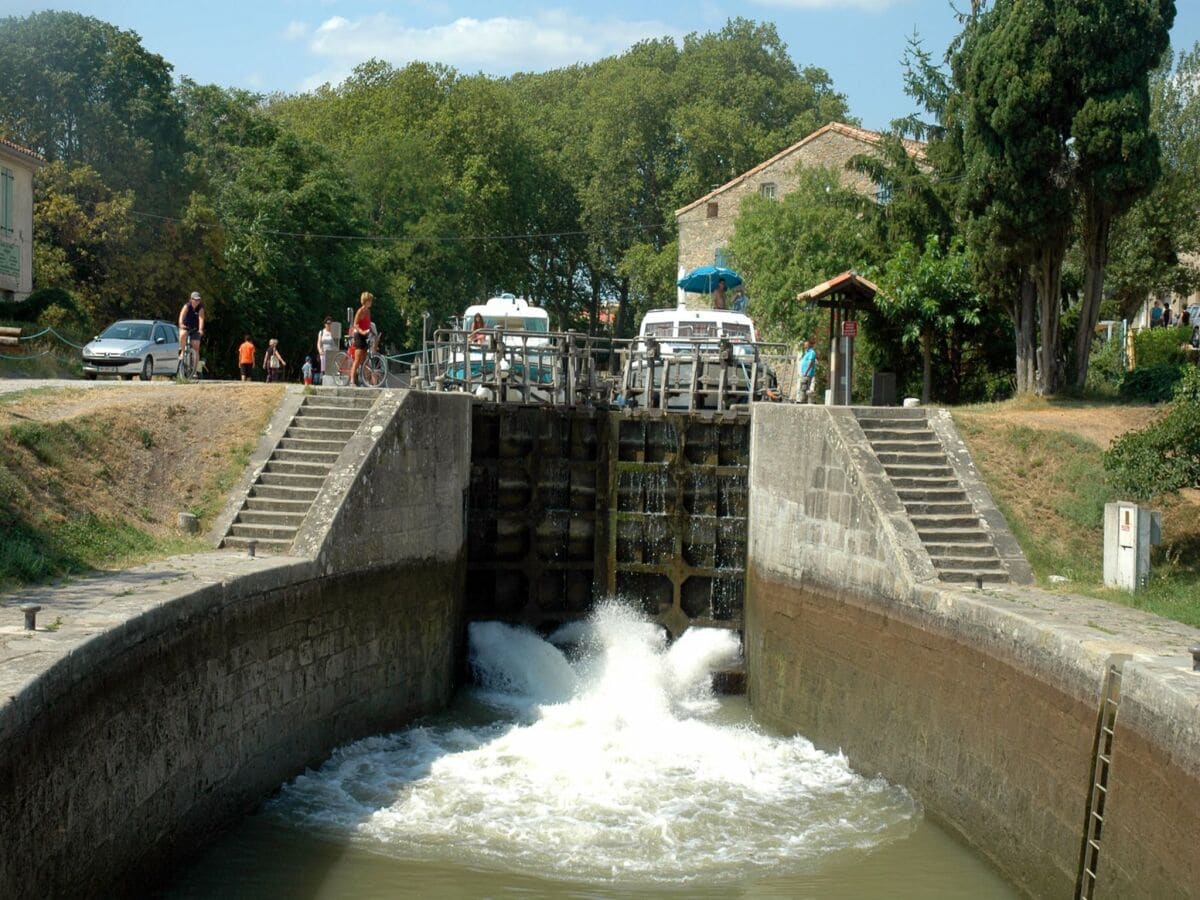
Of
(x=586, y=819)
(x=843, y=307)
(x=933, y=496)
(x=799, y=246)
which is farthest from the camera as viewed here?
(x=799, y=246)

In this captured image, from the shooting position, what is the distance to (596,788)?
43.5 ft

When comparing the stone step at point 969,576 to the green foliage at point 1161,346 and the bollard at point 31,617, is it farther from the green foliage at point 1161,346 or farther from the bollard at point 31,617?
the green foliage at point 1161,346

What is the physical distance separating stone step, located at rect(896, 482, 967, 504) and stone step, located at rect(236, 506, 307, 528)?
6439 millimetres

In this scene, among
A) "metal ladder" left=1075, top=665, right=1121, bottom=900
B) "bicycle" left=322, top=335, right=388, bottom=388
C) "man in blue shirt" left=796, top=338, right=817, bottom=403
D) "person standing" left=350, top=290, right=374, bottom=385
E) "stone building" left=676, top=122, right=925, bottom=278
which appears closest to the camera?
"metal ladder" left=1075, top=665, right=1121, bottom=900

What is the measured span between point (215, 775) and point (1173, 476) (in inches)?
380

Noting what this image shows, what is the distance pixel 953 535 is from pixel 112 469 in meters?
8.97

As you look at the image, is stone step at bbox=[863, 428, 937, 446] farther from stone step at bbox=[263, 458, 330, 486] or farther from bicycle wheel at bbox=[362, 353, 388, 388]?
bicycle wheel at bbox=[362, 353, 388, 388]

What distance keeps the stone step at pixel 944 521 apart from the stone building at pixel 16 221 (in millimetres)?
23630

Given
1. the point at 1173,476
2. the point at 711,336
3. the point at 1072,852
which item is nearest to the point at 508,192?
the point at 711,336

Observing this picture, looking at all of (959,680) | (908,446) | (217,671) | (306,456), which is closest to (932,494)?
(908,446)

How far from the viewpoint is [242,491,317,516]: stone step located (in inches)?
572

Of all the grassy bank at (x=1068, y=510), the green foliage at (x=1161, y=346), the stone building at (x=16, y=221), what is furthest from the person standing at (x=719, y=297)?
the stone building at (x=16, y=221)

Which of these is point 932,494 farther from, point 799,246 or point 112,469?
point 799,246

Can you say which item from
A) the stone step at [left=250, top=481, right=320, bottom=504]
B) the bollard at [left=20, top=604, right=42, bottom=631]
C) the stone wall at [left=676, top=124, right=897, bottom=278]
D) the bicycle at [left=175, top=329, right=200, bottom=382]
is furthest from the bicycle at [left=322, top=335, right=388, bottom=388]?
the stone wall at [left=676, top=124, right=897, bottom=278]
